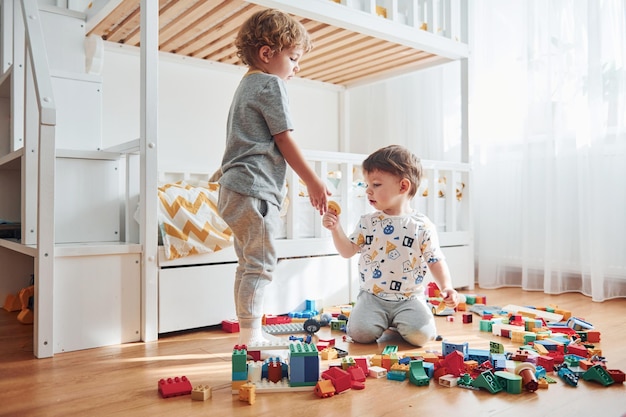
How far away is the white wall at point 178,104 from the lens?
7.79 ft

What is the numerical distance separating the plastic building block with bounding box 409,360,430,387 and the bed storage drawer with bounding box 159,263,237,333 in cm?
72

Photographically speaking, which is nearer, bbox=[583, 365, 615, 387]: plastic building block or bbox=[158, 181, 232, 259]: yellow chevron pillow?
bbox=[583, 365, 615, 387]: plastic building block

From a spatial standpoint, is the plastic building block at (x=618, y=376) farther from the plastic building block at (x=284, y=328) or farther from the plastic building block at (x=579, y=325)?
the plastic building block at (x=284, y=328)

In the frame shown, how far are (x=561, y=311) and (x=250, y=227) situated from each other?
1.13m

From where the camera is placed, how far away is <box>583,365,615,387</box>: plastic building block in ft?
3.64

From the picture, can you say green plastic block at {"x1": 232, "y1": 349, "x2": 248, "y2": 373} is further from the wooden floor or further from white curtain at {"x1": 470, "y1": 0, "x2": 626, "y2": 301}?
white curtain at {"x1": 470, "y1": 0, "x2": 626, "y2": 301}

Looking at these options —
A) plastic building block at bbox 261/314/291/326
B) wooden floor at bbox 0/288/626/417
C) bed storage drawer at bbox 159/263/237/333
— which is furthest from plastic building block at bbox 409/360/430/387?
bed storage drawer at bbox 159/263/237/333

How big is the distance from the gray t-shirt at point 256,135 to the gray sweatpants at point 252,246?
0.03m

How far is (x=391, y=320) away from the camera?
5.00ft

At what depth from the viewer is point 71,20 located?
6.73 ft

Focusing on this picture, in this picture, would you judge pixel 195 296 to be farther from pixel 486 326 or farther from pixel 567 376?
pixel 567 376

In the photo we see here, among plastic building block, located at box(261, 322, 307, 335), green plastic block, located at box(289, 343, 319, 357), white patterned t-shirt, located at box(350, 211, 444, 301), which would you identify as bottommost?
plastic building block, located at box(261, 322, 307, 335)

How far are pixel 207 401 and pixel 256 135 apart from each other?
24.5 inches

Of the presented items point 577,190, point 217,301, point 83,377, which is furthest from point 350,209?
point 83,377
